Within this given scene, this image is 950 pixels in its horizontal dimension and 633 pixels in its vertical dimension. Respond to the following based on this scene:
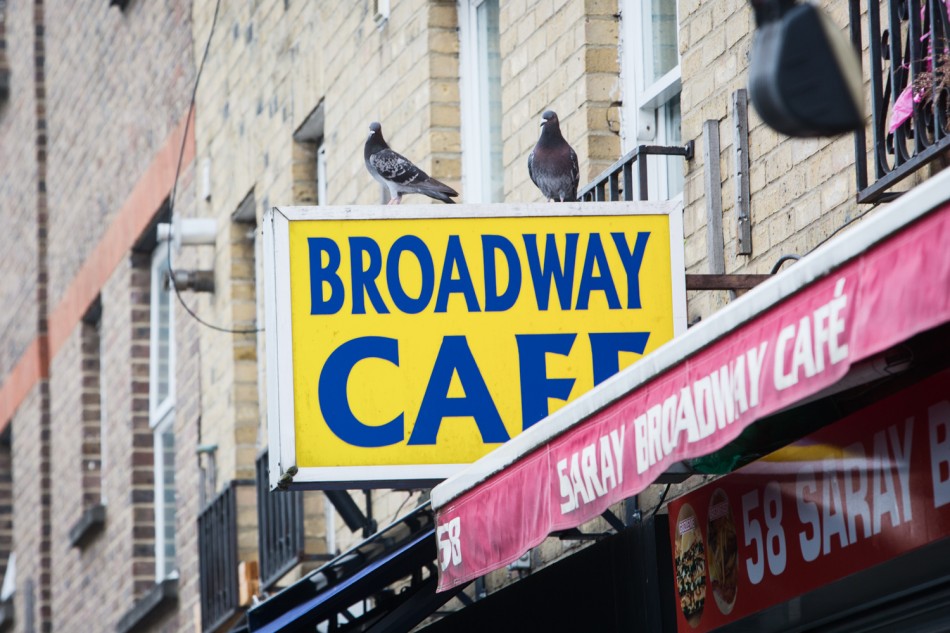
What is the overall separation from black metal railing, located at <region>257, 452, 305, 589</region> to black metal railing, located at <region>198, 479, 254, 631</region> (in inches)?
8.9

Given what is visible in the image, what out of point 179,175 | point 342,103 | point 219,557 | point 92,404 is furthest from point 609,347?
point 92,404

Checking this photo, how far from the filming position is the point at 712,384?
489cm

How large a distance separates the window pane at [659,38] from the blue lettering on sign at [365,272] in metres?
1.81

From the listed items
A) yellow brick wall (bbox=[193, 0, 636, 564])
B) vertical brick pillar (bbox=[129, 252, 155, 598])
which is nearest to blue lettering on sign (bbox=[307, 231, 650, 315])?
yellow brick wall (bbox=[193, 0, 636, 564])

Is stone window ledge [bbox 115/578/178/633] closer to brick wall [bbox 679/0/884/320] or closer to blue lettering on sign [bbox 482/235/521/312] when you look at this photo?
brick wall [bbox 679/0/884/320]

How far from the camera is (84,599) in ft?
53.6

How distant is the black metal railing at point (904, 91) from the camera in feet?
18.4

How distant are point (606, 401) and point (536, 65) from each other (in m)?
3.59

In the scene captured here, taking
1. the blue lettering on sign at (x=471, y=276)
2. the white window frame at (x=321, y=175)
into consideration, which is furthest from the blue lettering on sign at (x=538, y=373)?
the white window frame at (x=321, y=175)

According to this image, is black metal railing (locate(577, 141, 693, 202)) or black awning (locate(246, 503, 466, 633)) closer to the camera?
black metal railing (locate(577, 141, 693, 202))

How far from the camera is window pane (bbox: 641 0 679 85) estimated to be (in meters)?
8.16

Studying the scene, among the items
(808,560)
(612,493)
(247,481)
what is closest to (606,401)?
(612,493)

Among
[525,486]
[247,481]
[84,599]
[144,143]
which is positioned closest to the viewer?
[525,486]

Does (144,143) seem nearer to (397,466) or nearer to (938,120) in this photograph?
(397,466)
